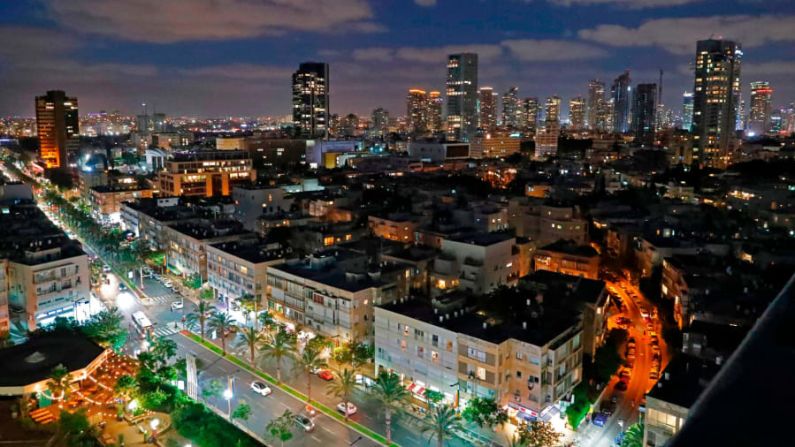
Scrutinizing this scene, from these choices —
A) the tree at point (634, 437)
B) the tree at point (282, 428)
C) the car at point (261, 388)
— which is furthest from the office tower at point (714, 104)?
the tree at point (282, 428)

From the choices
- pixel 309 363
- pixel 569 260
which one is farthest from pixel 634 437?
pixel 569 260

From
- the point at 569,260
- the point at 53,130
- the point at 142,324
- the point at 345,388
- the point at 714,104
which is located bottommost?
the point at 142,324

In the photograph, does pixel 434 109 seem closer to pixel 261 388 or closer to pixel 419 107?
pixel 419 107

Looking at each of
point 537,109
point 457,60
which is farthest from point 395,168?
point 537,109

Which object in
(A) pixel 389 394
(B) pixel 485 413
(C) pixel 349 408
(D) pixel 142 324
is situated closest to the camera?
(B) pixel 485 413

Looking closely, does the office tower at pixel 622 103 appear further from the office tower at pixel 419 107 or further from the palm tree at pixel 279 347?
the palm tree at pixel 279 347

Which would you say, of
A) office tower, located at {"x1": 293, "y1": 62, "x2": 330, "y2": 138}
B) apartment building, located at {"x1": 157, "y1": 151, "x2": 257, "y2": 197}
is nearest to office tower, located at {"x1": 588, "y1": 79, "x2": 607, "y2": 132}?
office tower, located at {"x1": 293, "y1": 62, "x2": 330, "y2": 138}

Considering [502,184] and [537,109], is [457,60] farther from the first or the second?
[502,184]
